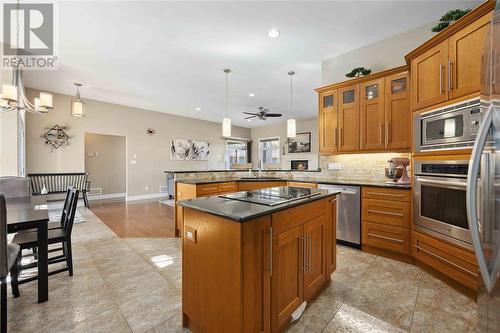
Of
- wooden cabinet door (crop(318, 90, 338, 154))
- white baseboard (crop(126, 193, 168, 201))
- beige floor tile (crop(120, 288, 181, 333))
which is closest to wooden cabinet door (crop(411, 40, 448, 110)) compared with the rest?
wooden cabinet door (crop(318, 90, 338, 154))

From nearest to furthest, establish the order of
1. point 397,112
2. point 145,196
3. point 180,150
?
point 397,112 → point 145,196 → point 180,150

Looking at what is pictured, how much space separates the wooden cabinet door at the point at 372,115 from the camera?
2922 mm

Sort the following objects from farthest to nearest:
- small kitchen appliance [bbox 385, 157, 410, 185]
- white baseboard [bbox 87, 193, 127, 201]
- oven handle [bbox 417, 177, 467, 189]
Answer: white baseboard [bbox 87, 193, 127, 201] < small kitchen appliance [bbox 385, 157, 410, 185] < oven handle [bbox 417, 177, 467, 189]

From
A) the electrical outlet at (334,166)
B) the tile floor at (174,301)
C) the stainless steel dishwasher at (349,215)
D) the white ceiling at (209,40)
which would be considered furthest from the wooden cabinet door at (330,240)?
the white ceiling at (209,40)

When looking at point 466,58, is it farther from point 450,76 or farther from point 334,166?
point 334,166

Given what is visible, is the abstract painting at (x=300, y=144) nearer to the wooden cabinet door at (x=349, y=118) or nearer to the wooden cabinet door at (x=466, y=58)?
the wooden cabinet door at (x=349, y=118)

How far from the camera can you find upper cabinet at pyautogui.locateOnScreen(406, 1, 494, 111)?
1.79 m

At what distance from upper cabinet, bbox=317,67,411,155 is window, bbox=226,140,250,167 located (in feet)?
21.9

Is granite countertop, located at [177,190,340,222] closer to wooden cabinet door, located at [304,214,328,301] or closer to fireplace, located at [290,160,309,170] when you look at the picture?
wooden cabinet door, located at [304,214,328,301]

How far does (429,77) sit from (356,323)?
241 cm

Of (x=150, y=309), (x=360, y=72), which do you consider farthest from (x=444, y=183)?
(x=150, y=309)

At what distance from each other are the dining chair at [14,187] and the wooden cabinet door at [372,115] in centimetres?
442

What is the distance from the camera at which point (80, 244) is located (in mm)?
3037

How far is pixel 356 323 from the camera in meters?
1.54
